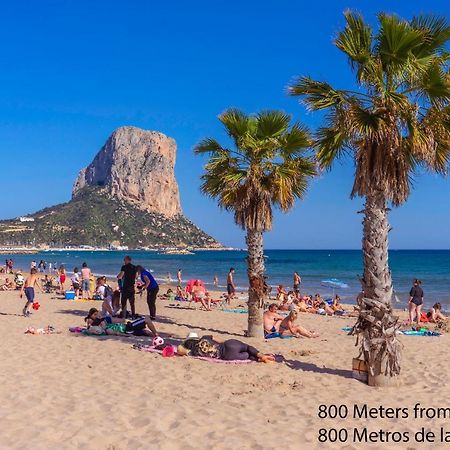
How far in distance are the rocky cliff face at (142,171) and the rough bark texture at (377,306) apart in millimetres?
169868

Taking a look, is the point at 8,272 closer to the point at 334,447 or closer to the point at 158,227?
the point at 334,447

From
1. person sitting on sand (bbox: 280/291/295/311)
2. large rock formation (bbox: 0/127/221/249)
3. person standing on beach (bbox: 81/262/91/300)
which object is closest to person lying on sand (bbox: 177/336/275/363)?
person sitting on sand (bbox: 280/291/295/311)

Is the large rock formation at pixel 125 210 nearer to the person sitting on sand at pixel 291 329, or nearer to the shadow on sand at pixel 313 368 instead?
the person sitting on sand at pixel 291 329

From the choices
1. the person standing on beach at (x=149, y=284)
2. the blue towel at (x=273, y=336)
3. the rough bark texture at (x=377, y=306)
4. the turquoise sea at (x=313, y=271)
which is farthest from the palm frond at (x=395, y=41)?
the turquoise sea at (x=313, y=271)

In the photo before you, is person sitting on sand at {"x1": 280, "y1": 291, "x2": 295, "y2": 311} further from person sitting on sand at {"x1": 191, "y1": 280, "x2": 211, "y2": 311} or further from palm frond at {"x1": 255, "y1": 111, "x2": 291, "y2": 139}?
palm frond at {"x1": 255, "y1": 111, "x2": 291, "y2": 139}

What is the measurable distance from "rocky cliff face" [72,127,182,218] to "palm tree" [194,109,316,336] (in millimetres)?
165651

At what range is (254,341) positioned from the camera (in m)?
11.8

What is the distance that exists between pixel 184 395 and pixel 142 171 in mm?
176341

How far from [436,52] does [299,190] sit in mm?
4891

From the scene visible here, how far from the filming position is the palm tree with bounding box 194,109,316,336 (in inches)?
444

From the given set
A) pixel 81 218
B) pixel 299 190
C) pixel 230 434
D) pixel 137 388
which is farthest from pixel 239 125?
pixel 81 218

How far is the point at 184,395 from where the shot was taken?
283 inches

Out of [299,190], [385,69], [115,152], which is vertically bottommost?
[299,190]

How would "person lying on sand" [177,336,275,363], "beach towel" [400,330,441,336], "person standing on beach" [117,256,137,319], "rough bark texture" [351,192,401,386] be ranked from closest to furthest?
"rough bark texture" [351,192,401,386], "person lying on sand" [177,336,275,363], "person standing on beach" [117,256,137,319], "beach towel" [400,330,441,336]
